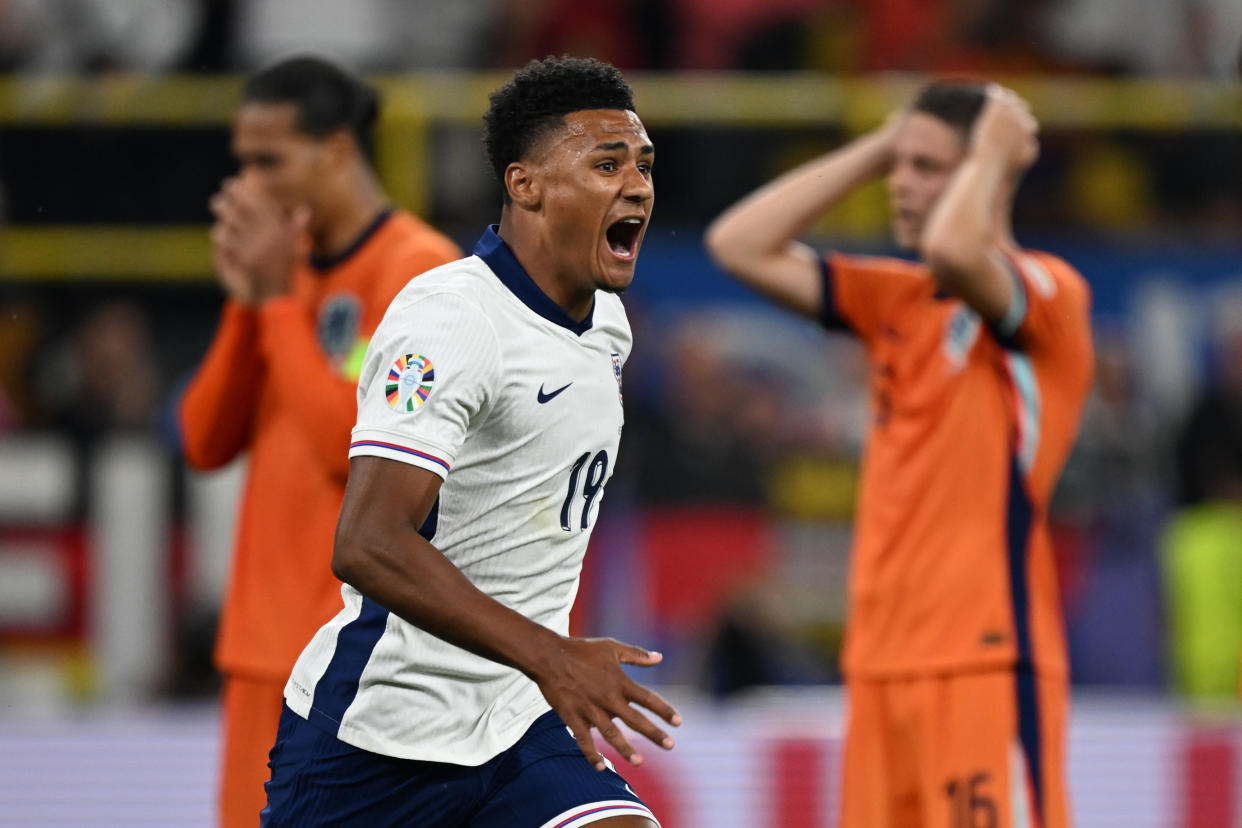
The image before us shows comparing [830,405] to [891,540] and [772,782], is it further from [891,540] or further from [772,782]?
[891,540]

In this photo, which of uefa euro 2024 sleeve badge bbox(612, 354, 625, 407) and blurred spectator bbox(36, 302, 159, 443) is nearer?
uefa euro 2024 sleeve badge bbox(612, 354, 625, 407)

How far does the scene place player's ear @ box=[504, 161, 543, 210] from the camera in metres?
3.49

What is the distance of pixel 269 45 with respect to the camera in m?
10.6

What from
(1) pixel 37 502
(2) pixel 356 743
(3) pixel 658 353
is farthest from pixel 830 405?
(2) pixel 356 743

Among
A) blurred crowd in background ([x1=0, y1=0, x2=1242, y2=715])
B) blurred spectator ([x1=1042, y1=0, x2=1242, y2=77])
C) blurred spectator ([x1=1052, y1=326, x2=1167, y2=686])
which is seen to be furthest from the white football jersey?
blurred spectator ([x1=1042, y1=0, x2=1242, y2=77])

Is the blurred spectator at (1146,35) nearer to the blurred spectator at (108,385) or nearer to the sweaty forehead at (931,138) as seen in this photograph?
the blurred spectator at (108,385)

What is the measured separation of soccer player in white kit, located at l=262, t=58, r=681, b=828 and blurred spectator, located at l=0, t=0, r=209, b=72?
7636 millimetres

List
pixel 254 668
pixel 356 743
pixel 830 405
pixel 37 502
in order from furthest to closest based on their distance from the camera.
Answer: pixel 830 405
pixel 37 502
pixel 254 668
pixel 356 743

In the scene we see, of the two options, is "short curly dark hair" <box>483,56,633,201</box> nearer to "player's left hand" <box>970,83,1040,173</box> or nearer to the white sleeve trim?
the white sleeve trim

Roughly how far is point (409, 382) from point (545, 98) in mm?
674

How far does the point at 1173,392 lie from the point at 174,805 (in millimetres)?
5988

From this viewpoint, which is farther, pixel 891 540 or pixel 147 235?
pixel 147 235

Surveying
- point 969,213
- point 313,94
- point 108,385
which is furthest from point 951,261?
point 108,385

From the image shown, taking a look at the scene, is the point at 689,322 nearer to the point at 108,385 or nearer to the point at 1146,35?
the point at 108,385
